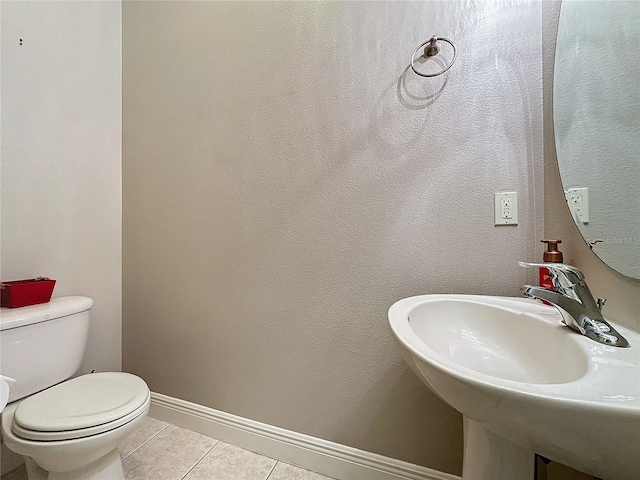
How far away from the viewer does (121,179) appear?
5.24ft

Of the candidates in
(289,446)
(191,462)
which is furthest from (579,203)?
(191,462)

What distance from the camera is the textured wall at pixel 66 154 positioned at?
1178 mm

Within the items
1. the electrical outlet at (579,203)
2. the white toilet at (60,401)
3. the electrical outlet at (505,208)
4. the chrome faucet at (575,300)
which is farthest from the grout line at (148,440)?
the electrical outlet at (579,203)

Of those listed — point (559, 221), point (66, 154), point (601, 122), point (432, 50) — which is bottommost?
point (559, 221)

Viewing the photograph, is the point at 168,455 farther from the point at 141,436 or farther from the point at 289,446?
the point at 289,446

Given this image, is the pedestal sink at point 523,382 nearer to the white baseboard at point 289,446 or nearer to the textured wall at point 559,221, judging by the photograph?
the textured wall at point 559,221

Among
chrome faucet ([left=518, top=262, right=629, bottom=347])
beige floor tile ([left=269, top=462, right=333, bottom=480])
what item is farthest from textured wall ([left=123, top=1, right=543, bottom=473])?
chrome faucet ([left=518, top=262, right=629, bottom=347])

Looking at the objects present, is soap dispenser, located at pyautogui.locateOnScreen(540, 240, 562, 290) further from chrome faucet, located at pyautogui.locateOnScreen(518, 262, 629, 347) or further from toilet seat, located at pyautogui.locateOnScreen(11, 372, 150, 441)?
toilet seat, located at pyautogui.locateOnScreen(11, 372, 150, 441)

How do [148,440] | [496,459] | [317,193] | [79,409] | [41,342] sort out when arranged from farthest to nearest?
[148,440] → [317,193] → [41,342] → [79,409] → [496,459]

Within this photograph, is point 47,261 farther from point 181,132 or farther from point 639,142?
point 639,142

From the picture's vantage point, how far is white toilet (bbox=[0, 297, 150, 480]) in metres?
0.85

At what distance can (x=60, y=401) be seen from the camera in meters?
0.96

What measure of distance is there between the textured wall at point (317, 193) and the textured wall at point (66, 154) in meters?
0.10

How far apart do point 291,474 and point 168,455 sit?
1.89 ft
